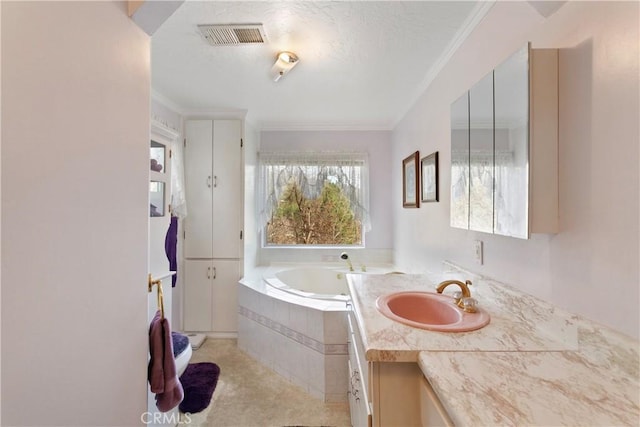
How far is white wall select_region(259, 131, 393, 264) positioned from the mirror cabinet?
1981mm

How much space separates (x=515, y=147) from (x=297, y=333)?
1779mm

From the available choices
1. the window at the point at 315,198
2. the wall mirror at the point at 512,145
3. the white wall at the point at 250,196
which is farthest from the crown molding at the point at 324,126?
the wall mirror at the point at 512,145

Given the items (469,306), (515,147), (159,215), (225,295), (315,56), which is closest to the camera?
(515,147)

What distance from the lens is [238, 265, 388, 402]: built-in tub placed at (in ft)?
6.07

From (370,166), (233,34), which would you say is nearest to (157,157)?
(233,34)

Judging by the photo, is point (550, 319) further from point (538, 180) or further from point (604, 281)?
point (538, 180)

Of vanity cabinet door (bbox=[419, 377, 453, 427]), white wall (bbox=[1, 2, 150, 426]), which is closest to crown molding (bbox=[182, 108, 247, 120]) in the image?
white wall (bbox=[1, 2, 150, 426])

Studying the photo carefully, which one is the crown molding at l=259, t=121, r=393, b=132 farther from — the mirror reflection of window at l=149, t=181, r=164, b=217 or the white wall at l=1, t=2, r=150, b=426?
the white wall at l=1, t=2, r=150, b=426

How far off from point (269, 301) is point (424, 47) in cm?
216

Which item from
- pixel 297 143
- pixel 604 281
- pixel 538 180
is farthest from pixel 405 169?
pixel 604 281

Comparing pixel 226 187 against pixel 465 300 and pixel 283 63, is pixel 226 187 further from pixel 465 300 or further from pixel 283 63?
pixel 465 300

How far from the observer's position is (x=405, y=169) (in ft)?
8.68

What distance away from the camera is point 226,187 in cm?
282

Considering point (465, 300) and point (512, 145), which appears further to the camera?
point (465, 300)
